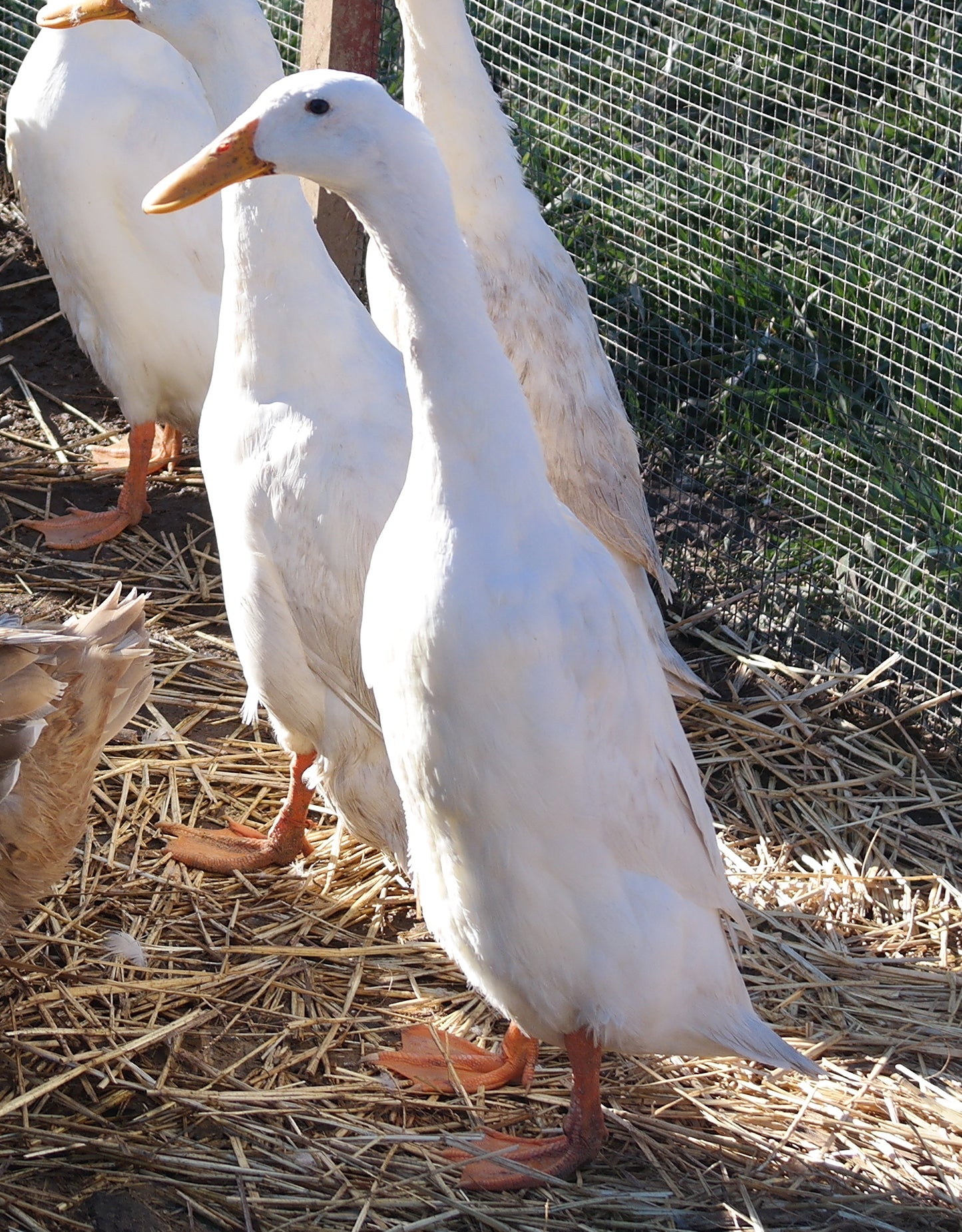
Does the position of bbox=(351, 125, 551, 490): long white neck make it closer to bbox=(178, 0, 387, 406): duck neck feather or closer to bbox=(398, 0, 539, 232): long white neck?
bbox=(178, 0, 387, 406): duck neck feather

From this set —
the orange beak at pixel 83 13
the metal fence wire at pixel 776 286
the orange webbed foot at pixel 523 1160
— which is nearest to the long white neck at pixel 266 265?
the orange beak at pixel 83 13

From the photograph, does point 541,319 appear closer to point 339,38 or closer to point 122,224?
point 339,38

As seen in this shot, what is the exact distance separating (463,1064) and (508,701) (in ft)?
3.16

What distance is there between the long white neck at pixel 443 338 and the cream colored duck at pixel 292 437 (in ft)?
1.95

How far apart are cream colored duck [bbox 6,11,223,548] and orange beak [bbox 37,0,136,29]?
0.69 metres

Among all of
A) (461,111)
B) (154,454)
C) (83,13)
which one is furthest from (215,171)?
(154,454)

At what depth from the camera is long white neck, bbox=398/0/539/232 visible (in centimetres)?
339

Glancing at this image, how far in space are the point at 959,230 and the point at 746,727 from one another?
166 cm

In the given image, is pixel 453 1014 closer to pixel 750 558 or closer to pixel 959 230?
pixel 750 558

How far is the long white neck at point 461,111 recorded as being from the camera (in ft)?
11.1

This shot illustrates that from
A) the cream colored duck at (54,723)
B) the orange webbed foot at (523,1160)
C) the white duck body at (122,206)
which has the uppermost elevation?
the white duck body at (122,206)

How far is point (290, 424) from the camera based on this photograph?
2824 millimetres

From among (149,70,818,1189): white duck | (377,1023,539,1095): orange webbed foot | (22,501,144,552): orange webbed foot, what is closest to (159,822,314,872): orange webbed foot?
(377,1023,539,1095): orange webbed foot

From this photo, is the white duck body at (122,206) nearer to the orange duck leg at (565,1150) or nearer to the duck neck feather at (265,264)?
the duck neck feather at (265,264)
